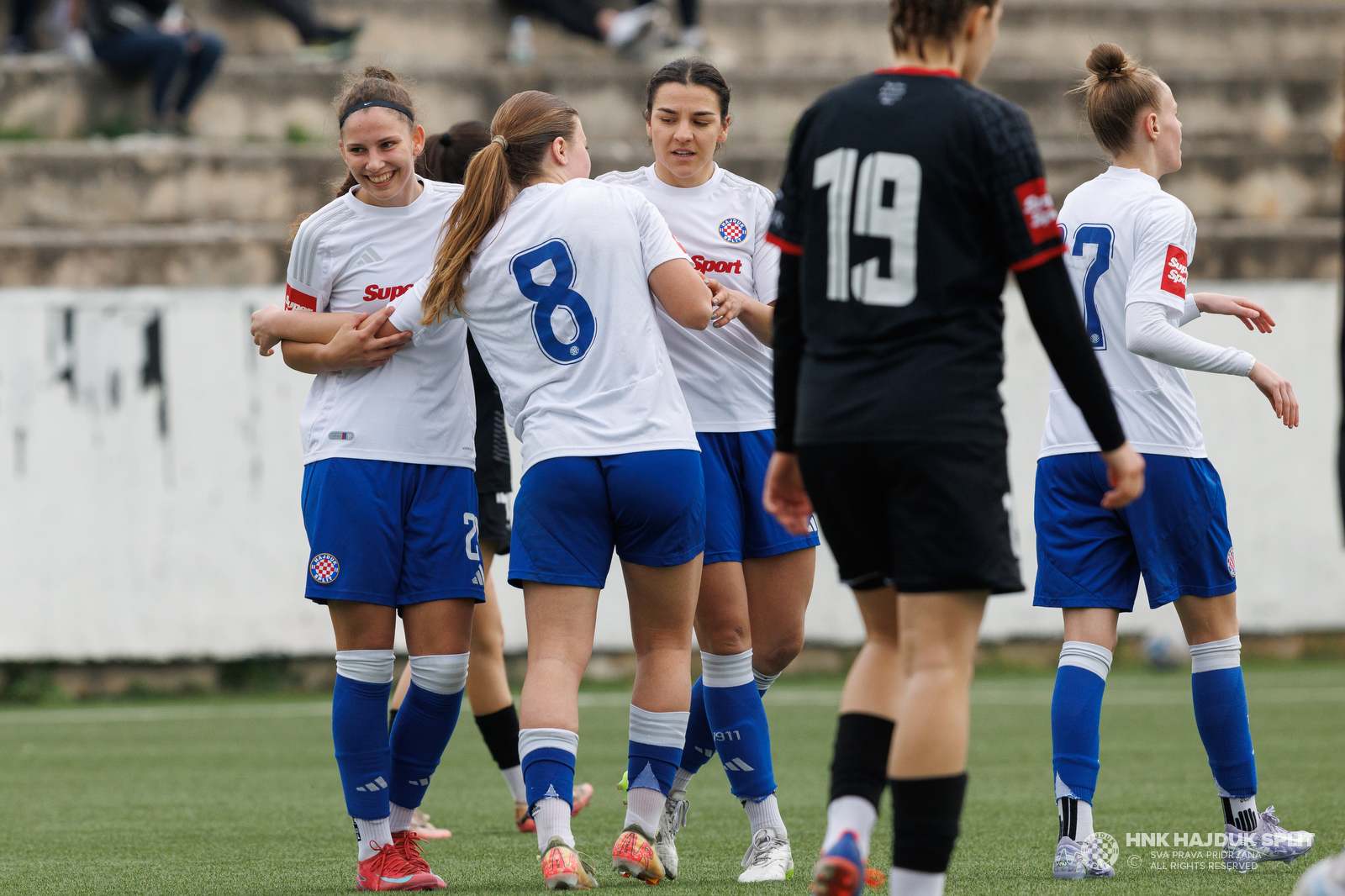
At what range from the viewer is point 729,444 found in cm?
414

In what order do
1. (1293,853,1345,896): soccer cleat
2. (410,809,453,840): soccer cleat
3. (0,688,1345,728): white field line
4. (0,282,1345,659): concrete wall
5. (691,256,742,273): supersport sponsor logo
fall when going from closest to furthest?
1. (1293,853,1345,896): soccer cleat
2. (691,256,742,273): supersport sponsor logo
3. (410,809,453,840): soccer cleat
4. (0,688,1345,728): white field line
5. (0,282,1345,659): concrete wall

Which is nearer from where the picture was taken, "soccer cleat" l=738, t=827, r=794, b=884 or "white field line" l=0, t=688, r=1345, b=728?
"soccer cleat" l=738, t=827, r=794, b=884

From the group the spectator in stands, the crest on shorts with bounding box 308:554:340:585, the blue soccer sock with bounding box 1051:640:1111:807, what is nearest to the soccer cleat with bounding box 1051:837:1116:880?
the blue soccer sock with bounding box 1051:640:1111:807

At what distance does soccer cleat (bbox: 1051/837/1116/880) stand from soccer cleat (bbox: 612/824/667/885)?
3.17 ft

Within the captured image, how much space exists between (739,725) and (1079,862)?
884 mm

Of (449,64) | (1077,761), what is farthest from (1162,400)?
(449,64)

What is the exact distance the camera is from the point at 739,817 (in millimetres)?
5270

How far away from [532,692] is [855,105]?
5.15 feet

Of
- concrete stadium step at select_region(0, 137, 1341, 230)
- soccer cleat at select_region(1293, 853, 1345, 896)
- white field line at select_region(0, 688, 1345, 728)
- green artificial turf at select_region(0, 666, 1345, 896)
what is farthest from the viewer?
concrete stadium step at select_region(0, 137, 1341, 230)

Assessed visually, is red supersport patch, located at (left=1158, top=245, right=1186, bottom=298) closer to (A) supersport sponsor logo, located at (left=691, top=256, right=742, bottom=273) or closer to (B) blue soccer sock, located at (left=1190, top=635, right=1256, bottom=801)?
(B) blue soccer sock, located at (left=1190, top=635, right=1256, bottom=801)

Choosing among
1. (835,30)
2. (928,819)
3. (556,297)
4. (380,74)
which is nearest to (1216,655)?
(928,819)

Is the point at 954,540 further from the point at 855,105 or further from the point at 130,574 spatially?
the point at 130,574

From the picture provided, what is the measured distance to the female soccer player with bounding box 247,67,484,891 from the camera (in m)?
3.84

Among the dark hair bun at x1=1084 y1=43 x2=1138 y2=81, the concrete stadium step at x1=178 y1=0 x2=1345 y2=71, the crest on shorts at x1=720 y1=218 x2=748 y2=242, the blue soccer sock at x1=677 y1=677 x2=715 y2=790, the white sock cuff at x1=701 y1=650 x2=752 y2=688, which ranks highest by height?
the concrete stadium step at x1=178 y1=0 x2=1345 y2=71
